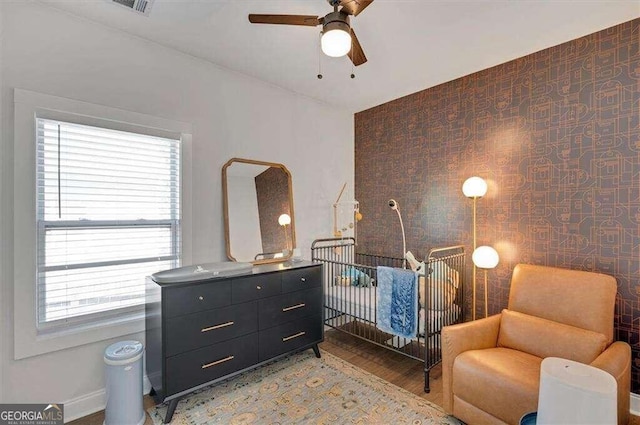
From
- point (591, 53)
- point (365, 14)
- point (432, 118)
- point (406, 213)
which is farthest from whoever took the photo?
point (406, 213)

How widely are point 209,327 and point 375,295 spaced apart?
1508 mm

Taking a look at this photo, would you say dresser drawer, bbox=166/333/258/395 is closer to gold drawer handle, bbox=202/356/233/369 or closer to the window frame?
gold drawer handle, bbox=202/356/233/369

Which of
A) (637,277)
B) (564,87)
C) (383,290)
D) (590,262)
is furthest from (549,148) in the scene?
(383,290)

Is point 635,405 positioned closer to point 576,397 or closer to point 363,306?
point 576,397

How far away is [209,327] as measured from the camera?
2123 mm

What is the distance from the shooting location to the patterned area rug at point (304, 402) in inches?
78.1

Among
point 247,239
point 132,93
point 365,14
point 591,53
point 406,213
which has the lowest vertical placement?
point 247,239

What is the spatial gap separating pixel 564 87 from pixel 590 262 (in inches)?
54.5

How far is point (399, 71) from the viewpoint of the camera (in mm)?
2818

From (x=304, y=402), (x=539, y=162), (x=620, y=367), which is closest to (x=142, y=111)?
(x=304, y=402)

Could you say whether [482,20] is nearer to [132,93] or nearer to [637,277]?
[637,277]

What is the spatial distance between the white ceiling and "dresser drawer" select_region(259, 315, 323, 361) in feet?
7.66

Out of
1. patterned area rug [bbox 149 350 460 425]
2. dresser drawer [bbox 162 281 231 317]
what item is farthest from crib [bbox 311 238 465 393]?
dresser drawer [bbox 162 281 231 317]

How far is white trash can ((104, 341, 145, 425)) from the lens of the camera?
1.87 m
